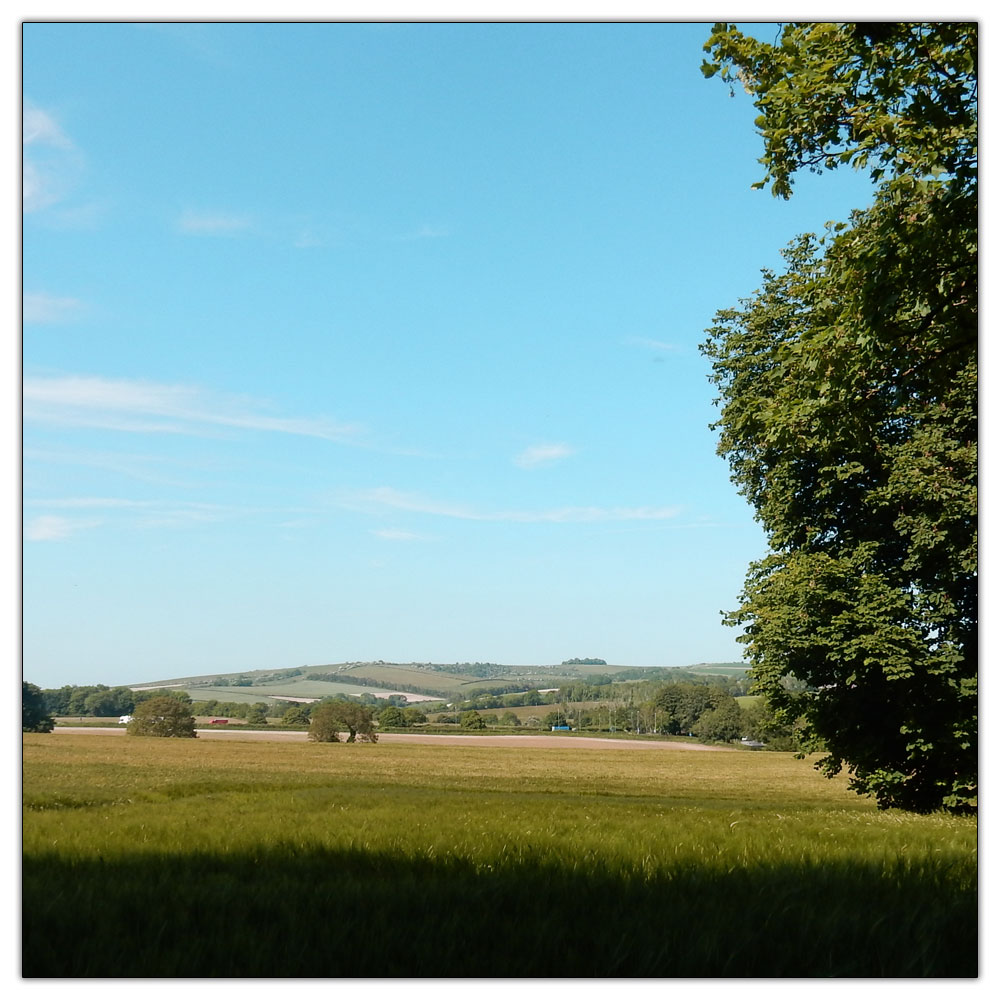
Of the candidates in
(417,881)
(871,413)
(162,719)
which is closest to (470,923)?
(417,881)

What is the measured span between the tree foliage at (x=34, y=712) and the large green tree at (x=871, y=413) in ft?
29.1

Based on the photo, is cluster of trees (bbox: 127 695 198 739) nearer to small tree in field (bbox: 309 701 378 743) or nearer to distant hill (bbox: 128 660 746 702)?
distant hill (bbox: 128 660 746 702)

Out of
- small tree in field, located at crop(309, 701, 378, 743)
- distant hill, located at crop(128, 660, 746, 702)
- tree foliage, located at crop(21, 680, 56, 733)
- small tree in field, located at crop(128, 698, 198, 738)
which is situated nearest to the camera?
tree foliage, located at crop(21, 680, 56, 733)

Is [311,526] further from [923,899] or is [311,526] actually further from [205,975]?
[923,899]

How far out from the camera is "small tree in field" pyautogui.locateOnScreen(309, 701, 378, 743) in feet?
31.5

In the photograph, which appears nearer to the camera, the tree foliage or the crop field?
the crop field

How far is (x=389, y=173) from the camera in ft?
27.3

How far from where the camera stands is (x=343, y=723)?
33.6ft

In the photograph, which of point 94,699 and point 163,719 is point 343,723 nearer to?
point 163,719

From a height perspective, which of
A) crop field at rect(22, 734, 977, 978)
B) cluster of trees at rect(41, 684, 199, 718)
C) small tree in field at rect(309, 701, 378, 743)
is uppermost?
cluster of trees at rect(41, 684, 199, 718)

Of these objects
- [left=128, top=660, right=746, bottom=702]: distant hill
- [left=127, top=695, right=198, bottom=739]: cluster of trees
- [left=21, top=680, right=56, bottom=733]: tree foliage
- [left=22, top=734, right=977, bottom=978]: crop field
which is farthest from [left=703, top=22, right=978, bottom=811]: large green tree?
[left=21, top=680, right=56, bottom=733]: tree foliage

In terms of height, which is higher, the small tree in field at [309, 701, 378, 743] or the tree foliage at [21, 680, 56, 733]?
the tree foliage at [21, 680, 56, 733]

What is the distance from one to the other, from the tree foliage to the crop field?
0.50 feet
